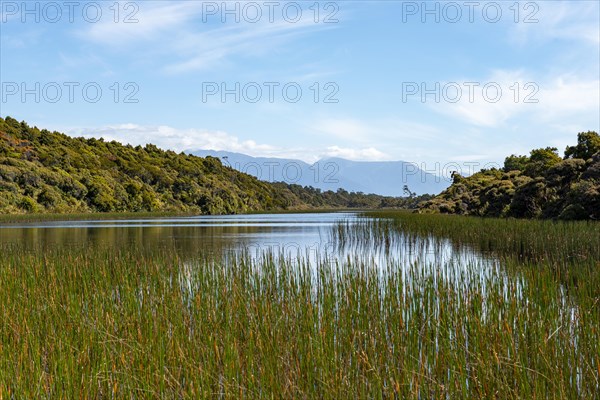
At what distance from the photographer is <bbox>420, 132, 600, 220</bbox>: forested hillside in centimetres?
2577

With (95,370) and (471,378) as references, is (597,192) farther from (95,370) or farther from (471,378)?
(95,370)

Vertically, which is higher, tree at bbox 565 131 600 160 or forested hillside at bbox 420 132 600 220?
tree at bbox 565 131 600 160

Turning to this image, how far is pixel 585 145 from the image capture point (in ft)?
117

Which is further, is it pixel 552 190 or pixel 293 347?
pixel 552 190

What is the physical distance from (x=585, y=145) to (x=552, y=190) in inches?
259

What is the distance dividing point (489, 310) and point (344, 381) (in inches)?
124

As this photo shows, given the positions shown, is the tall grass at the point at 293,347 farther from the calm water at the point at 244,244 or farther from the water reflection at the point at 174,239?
the water reflection at the point at 174,239

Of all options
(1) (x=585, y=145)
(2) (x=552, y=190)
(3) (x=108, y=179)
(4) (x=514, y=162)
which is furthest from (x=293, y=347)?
(3) (x=108, y=179)

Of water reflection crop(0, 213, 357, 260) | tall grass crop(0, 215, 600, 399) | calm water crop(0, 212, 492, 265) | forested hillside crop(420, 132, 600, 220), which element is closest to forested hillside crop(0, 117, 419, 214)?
water reflection crop(0, 213, 357, 260)

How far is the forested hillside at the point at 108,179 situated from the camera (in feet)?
192

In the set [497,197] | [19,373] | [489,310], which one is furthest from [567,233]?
[497,197]

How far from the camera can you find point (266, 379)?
5.57m

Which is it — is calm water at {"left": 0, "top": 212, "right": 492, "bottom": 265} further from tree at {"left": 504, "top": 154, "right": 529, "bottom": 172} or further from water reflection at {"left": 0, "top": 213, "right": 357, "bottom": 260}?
tree at {"left": 504, "top": 154, "right": 529, "bottom": 172}

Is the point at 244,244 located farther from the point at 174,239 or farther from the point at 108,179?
the point at 108,179
